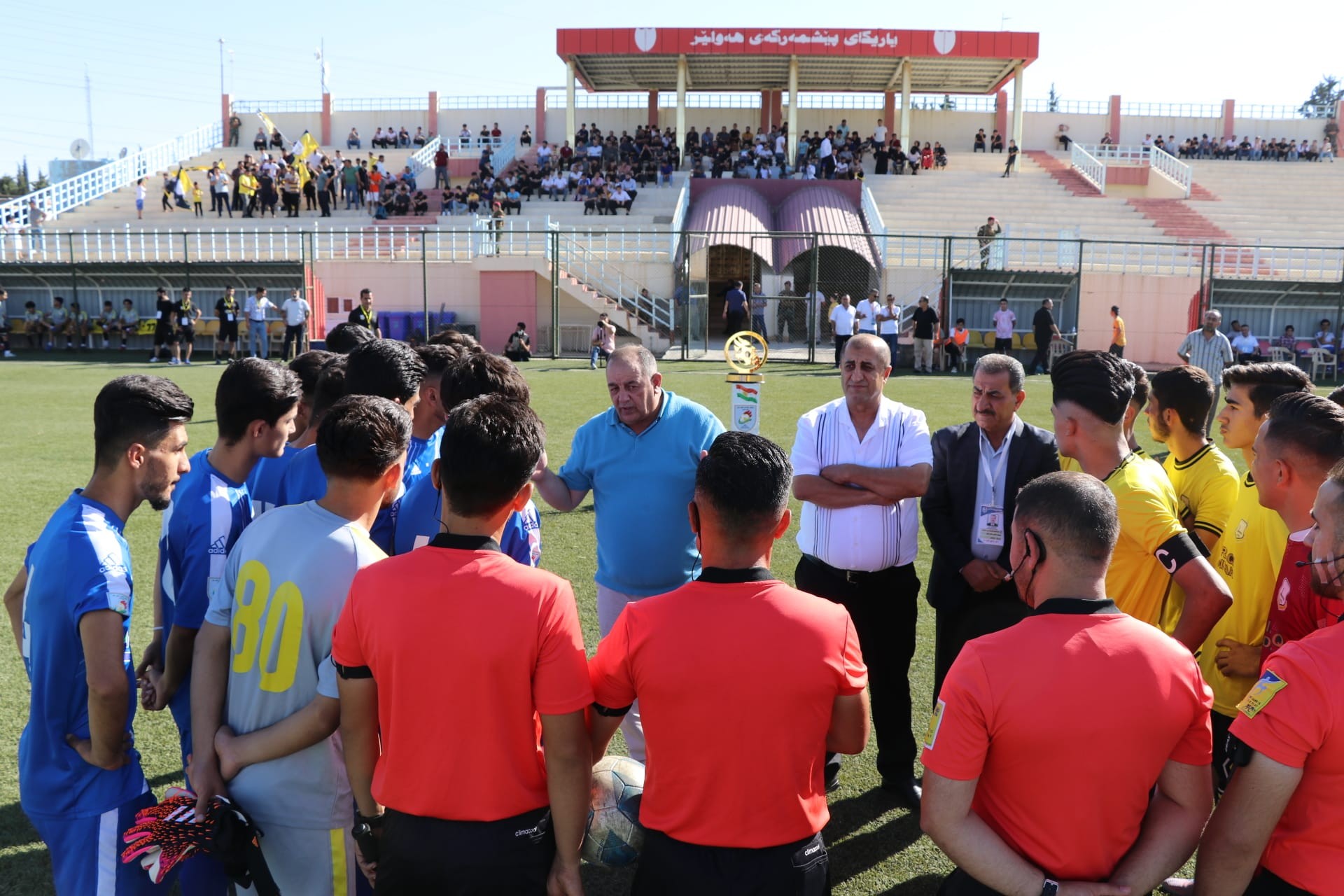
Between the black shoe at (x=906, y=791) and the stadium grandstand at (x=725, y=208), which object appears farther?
the stadium grandstand at (x=725, y=208)

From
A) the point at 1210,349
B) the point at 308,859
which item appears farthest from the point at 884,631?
the point at 1210,349

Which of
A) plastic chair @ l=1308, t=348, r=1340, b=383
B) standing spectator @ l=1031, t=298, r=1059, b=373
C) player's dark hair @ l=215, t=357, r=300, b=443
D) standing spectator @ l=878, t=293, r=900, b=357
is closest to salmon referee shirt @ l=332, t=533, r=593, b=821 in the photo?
player's dark hair @ l=215, t=357, r=300, b=443

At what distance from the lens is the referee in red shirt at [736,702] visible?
2338mm

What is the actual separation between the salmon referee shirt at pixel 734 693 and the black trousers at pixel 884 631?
1.98m

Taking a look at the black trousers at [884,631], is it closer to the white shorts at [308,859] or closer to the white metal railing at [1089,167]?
the white shorts at [308,859]

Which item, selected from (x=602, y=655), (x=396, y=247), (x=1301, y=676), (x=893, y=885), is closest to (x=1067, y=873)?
(x=1301, y=676)

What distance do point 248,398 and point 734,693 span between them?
1.96 meters

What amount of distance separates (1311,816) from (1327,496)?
726 millimetres

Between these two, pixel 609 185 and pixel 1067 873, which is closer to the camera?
pixel 1067 873

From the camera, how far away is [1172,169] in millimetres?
39406

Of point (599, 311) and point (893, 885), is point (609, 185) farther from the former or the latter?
point (893, 885)

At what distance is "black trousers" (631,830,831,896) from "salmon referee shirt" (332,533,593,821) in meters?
0.34

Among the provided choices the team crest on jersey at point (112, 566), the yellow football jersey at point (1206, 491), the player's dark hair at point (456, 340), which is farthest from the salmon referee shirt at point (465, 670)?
the yellow football jersey at point (1206, 491)

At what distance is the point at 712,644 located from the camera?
233cm
